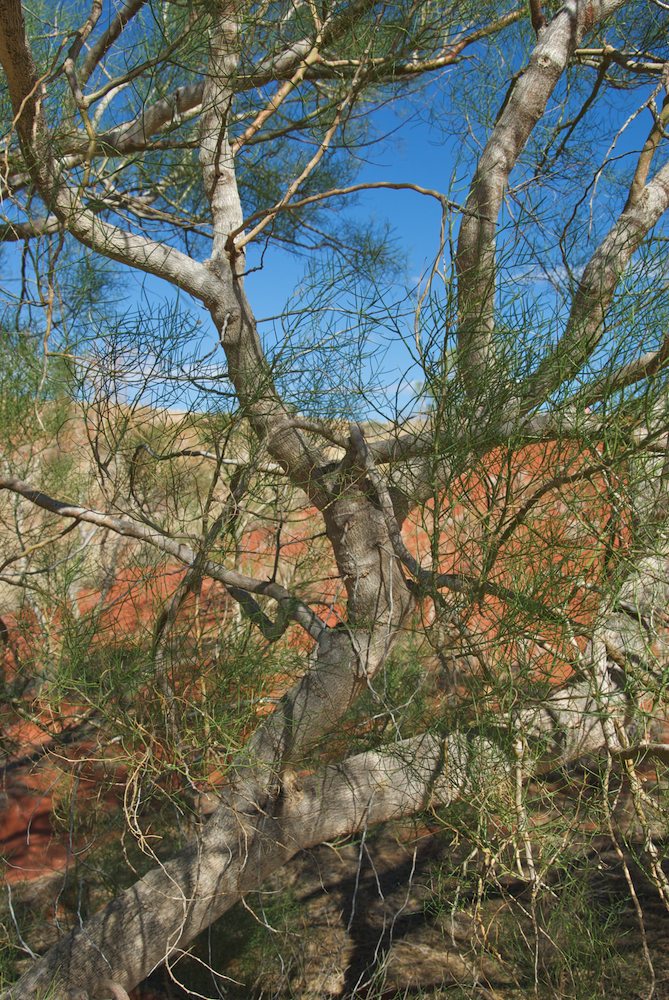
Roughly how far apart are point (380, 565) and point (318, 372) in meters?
0.50

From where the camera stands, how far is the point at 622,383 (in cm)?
147

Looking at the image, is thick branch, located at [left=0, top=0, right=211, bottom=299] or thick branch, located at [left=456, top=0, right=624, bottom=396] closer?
thick branch, located at [left=0, top=0, right=211, bottom=299]

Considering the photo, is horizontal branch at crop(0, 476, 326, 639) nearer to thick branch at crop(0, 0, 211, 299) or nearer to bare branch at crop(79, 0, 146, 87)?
thick branch at crop(0, 0, 211, 299)

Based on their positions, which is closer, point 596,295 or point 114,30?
point 596,295

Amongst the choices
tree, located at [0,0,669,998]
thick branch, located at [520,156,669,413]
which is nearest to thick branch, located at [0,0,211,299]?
tree, located at [0,0,669,998]

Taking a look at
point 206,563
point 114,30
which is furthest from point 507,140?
point 206,563

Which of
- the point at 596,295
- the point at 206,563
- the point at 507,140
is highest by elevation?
the point at 507,140

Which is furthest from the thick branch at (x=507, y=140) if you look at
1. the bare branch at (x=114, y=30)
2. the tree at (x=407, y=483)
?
the bare branch at (x=114, y=30)

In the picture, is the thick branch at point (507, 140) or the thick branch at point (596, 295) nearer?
the thick branch at point (596, 295)

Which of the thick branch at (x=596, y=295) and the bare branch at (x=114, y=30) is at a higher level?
the bare branch at (x=114, y=30)

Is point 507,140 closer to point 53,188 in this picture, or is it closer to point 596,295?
point 596,295

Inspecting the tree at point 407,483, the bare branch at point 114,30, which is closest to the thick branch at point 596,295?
the tree at point 407,483

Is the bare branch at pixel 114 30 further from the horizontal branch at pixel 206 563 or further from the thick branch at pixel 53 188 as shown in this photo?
the horizontal branch at pixel 206 563

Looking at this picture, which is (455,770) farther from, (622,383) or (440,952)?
(440,952)
